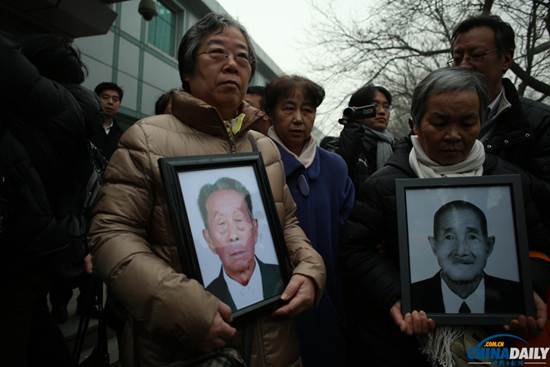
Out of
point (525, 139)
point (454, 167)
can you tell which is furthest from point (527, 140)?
point (454, 167)

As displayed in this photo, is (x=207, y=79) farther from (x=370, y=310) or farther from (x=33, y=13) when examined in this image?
(x=33, y=13)

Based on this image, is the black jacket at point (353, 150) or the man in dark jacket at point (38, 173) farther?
the black jacket at point (353, 150)

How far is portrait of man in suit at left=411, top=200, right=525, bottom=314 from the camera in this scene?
1.21 m

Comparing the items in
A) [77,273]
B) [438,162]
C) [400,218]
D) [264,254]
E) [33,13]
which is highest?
[33,13]

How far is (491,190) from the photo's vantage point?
1280 mm

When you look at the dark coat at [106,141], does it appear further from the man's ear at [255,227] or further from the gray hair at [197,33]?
the man's ear at [255,227]

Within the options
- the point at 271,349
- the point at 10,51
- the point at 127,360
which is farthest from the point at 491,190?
the point at 10,51

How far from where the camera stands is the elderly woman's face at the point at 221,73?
1426 millimetres

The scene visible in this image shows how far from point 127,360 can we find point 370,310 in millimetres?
991

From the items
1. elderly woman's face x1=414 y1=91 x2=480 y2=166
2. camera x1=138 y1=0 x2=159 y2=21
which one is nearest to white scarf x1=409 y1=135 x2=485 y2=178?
elderly woman's face x1=414 y1=91 x2=480 y2=166

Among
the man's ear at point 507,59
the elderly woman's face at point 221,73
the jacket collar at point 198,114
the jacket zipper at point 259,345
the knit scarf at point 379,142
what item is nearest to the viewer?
the jacket zipper at point 259,345

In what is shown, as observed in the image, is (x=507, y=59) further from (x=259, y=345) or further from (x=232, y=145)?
(x=259, y=345)

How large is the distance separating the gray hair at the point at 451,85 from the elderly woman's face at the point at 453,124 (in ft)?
0.08

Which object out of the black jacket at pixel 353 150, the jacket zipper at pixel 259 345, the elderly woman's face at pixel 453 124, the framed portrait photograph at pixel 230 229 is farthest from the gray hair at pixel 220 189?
the black jacket at pixel 353 150
